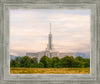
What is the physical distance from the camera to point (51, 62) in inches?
96.4

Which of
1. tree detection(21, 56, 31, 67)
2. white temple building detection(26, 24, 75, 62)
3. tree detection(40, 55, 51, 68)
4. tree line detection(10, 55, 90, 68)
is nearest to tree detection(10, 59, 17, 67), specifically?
tree line detection(10, 55, 90, 68)

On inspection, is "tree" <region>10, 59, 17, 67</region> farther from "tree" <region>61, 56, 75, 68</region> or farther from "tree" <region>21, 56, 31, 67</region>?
"tree" <region>61, 56, 75, 68</region>

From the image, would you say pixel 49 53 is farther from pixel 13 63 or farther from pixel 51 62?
pixel 13 63

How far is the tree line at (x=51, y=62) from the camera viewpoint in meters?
2.42

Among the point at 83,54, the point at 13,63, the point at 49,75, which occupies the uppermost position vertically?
the point at 83,54

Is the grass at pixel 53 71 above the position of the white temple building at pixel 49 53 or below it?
below

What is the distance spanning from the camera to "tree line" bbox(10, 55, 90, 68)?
242 centimetres

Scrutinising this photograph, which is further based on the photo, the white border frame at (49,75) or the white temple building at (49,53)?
the white temple building at (49,53)

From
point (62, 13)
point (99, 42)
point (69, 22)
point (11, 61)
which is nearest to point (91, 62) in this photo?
point (99, 42)

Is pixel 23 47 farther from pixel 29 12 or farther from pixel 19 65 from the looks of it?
pixel 29 12

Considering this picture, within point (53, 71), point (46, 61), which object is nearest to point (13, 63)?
point (46, 61)

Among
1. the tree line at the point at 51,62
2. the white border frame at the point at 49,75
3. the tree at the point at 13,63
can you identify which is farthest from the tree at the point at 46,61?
the tree at the point at 13,63

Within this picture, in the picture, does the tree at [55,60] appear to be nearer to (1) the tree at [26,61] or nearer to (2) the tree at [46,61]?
(2) the tree at [46,61]

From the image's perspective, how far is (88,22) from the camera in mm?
2396
